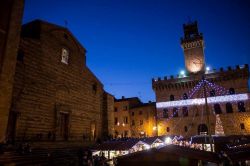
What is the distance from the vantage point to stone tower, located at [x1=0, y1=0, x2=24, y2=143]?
14742 millimetres

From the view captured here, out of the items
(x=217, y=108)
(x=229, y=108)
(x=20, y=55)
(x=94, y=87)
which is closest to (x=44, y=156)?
(x=20, y=55)

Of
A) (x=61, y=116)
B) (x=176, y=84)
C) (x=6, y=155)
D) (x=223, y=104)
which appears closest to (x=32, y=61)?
(x=61, y=116)

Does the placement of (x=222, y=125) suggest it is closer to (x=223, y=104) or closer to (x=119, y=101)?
(x=223, y=104)

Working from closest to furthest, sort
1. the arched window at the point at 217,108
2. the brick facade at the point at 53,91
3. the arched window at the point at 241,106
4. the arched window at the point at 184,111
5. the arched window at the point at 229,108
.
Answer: the brick facade at the point at 53,91 < the arched window at the point at 241,106 < the arched window at the point at 229,108 < the arched window at the point at 217,108 < the arched window at the point at 184,111

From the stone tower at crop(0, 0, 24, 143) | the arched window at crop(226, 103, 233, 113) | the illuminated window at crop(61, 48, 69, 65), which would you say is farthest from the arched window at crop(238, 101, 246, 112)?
the stone tower at crop(0, 0, 24, 143)

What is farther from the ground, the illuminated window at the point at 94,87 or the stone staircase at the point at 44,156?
the illuminated window at the point at 94,87

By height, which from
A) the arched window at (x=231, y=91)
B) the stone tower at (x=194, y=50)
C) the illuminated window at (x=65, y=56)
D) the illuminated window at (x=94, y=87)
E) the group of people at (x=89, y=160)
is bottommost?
the group of people at (x=89, y=160)

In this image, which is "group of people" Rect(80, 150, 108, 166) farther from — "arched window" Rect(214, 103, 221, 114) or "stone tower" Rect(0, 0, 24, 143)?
"arched window" Rect(214, 103, 221, 114)

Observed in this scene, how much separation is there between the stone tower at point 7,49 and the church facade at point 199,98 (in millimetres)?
26247

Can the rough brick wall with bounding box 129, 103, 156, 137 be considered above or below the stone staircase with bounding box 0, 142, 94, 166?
above

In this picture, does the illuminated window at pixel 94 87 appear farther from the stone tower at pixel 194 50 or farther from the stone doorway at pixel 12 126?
the stone tower at pixel 194 50

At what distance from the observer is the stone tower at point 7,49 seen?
48.4ft

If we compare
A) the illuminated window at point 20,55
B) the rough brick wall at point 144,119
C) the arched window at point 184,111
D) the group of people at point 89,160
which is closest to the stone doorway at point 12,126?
the illuminated window at point 20,55

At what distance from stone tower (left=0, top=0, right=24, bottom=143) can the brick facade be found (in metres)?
2.29
